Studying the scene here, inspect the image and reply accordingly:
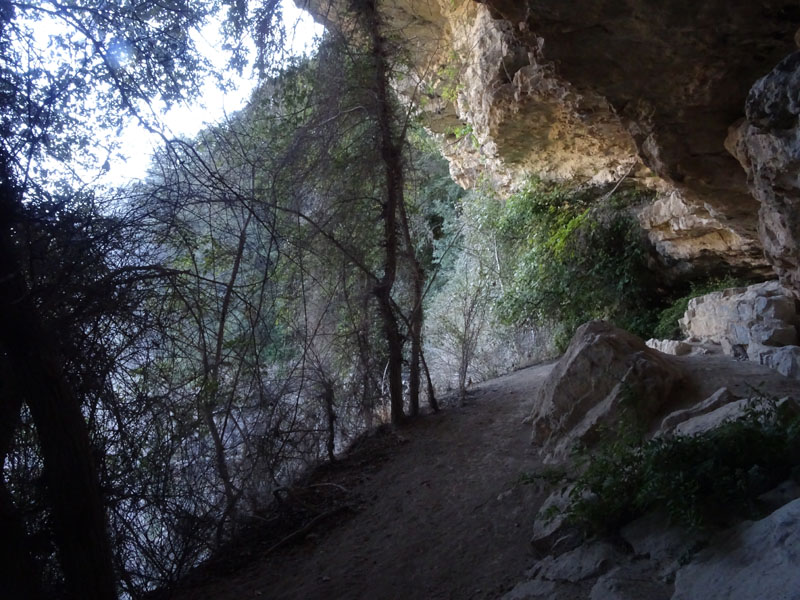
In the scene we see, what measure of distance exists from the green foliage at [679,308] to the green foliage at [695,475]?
272 inches

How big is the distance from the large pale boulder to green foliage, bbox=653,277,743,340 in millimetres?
4588

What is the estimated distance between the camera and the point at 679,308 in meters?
10.9

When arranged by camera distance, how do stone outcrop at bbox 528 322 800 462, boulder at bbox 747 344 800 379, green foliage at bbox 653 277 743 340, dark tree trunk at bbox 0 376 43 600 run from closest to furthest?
dark tree trunk at bbox 0 376 43 600, stone outcrop at bbox 528 322 800 462, boulder at bbox 747 344 800 379, green foliage at bbox 653 277 743 340

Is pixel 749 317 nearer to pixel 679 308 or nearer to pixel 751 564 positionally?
pixel 679 308

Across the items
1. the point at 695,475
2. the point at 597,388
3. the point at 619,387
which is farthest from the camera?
the point at 597,388

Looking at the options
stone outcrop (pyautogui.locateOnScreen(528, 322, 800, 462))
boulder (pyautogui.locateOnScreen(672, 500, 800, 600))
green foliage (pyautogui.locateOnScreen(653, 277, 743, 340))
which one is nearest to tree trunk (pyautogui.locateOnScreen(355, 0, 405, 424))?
stone outcrop (pyautogui.locateOnScreen(528, 322, 800, 462))

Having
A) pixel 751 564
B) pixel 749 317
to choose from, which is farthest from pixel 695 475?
pixel 749 317

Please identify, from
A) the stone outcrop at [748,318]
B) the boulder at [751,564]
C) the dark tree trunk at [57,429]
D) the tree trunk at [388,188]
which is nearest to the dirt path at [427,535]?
the tree trunk at [388,188]

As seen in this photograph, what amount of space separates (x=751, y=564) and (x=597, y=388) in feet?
10.6

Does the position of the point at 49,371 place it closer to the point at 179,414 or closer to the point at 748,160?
the point at 179,414

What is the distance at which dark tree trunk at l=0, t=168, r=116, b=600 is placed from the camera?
3.62 m

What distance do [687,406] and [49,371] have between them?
194 inches

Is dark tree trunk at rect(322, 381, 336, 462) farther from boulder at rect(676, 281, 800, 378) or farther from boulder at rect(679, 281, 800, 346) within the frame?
boulder at rect(679, 281, 800, 346)

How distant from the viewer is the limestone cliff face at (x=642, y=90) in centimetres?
580
